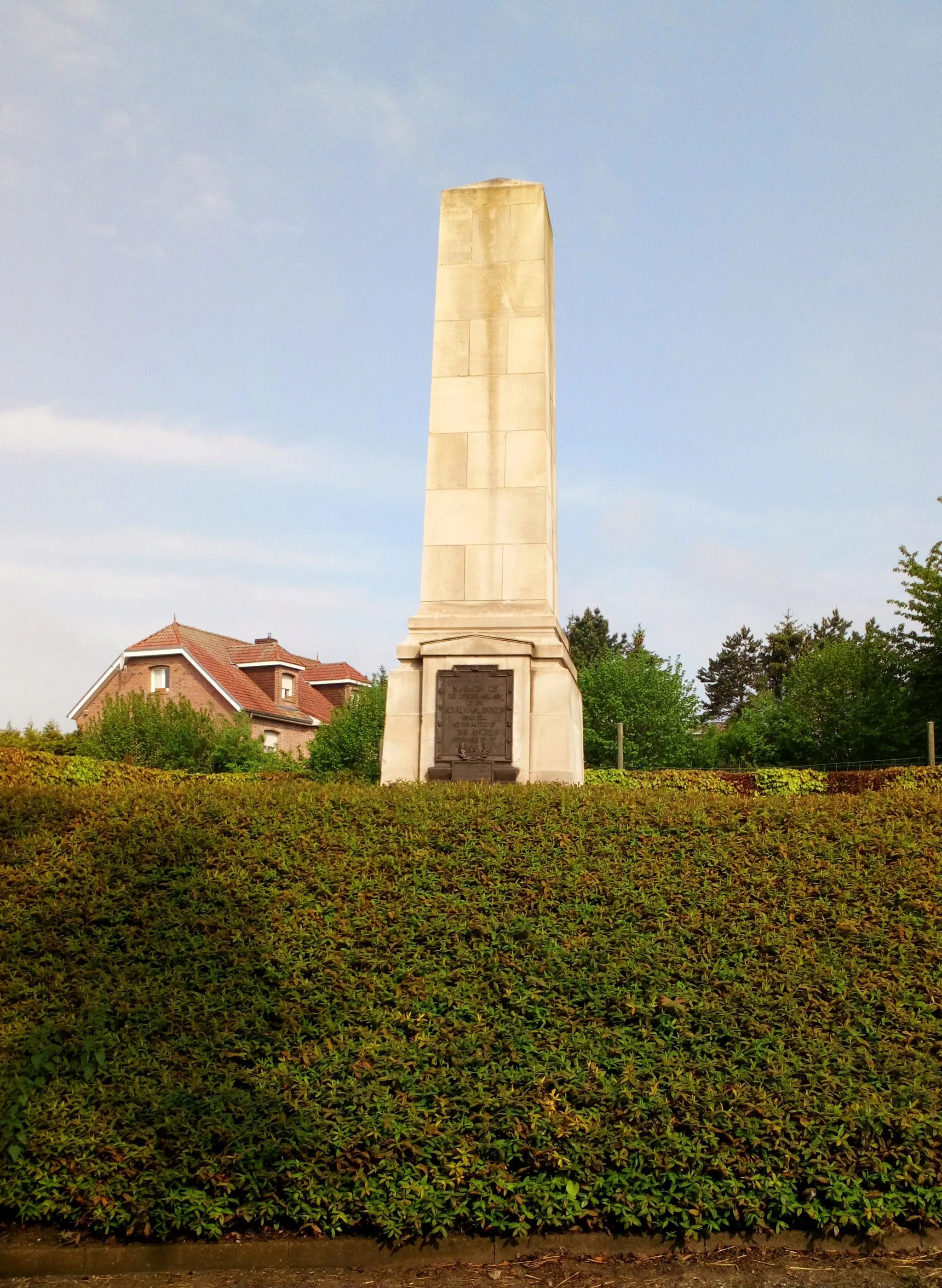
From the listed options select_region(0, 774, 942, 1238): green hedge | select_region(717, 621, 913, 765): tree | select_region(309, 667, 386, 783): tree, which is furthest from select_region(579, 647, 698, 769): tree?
select_region(0, 774, 942, 1238): green hedge

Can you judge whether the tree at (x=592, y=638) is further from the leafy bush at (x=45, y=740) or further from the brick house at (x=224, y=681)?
→ the leafy bush at (x=45, y=740)

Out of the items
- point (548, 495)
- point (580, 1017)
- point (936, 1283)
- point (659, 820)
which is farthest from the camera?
point (548, 495)

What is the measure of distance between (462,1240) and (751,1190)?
47.7 inches

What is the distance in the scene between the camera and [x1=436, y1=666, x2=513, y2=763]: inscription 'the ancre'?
9617 millimetres

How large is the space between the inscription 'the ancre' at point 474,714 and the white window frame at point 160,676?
2951 centimetres

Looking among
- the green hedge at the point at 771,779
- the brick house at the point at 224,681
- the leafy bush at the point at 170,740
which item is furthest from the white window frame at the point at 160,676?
the green hedge at the point at 771,779

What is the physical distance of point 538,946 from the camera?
5363mm

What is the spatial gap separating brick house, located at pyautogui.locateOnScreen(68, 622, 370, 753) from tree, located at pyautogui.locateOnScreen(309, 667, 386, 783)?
14.9 ft


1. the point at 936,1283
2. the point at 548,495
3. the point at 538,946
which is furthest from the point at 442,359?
the point at 936,1283

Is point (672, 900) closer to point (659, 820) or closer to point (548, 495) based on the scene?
point (659, 820)

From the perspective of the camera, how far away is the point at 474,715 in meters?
9.74

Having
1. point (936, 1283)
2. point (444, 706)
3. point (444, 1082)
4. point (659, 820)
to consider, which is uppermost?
point (444, 706)

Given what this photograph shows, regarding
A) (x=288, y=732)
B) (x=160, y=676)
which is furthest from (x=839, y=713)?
(x=160, y=676)

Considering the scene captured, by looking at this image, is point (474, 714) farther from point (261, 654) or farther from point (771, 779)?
point (261, 654)
